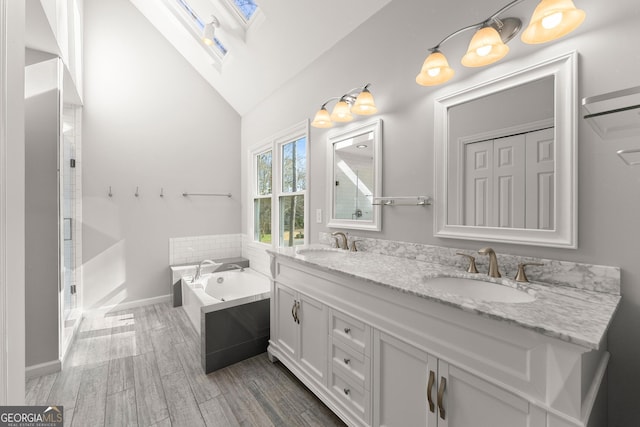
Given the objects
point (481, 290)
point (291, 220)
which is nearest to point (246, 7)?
point (291, 220)

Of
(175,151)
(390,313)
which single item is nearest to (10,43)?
(390,313)

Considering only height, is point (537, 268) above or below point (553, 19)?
below

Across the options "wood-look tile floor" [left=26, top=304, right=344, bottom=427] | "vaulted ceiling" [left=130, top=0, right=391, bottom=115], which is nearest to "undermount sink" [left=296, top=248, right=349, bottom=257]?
"wood-look tile floor" [left=26, top=304, right=344, bottom=427]

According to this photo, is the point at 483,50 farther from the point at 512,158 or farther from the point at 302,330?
the point at 302,330

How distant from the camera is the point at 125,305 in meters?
3.31

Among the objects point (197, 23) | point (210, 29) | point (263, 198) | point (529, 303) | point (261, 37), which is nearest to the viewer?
point (529, 303)

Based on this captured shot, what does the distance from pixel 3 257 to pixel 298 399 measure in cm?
170

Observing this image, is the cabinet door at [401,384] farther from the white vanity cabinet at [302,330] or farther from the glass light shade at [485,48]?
the glass light shade at [485,48]

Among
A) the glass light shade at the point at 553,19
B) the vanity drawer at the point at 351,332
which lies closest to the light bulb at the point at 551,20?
the glass light shade at the point at 553,19

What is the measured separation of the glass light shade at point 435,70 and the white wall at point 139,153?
329cm

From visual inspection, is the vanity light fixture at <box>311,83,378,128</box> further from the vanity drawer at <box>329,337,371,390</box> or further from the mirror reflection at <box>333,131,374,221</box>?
the vanity drawer at <box>329,337,371,390</box>

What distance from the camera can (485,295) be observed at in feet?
4.13

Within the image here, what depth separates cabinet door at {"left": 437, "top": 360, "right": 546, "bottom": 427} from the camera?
84 cm

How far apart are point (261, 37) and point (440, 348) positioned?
3.06 meters
